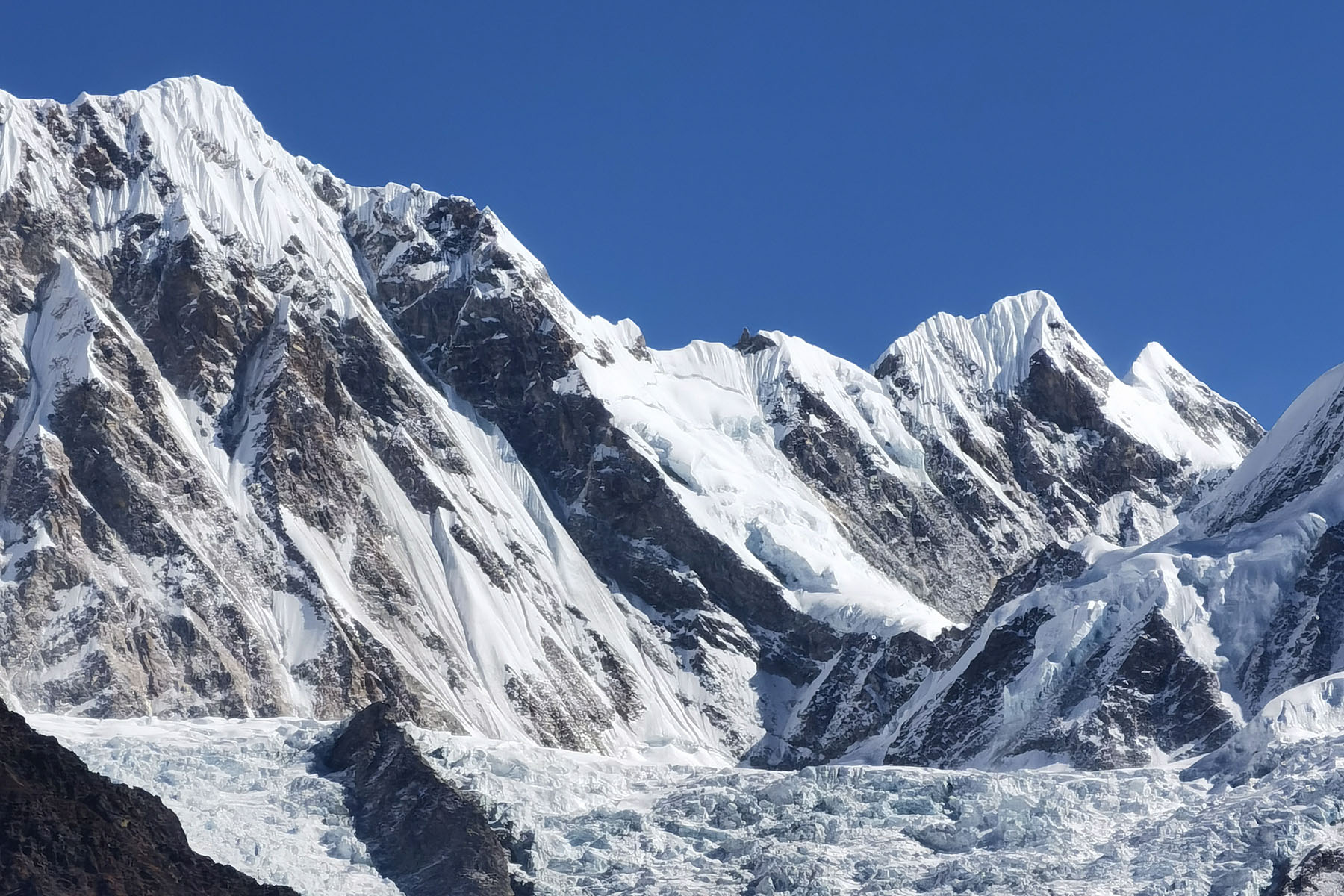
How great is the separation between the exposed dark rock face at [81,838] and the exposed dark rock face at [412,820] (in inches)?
823

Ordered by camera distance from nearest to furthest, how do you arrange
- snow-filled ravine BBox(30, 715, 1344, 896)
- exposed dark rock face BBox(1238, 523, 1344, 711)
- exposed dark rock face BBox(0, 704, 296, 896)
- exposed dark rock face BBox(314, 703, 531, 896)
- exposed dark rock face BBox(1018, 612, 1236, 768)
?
→ exposed dark rock face BBox(0, 704, 296, 896), snow-filled ravine BBox(30, 715, 1344, 896), exposed dark rock face BBox(314, 703, 531, 896), exposed dark rock face BBox(1018, 612, 1236, 768), exposed dark rock face BBox(1238, 523, 1344, 711)

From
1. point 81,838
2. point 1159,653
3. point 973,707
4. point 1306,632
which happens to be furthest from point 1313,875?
point 81,838

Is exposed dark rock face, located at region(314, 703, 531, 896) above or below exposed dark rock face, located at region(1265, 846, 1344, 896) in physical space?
below

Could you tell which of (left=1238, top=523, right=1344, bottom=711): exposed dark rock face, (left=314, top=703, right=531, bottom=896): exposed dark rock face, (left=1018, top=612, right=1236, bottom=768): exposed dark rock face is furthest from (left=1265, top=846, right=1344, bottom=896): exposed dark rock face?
(left=314, top=703, right=531, bottom=896): exposed dark rock face

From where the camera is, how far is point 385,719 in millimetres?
171375

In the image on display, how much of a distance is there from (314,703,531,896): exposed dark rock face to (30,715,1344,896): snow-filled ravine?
1.88 metres

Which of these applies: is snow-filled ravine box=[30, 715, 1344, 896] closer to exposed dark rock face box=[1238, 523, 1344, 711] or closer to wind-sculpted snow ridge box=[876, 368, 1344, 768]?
wind-sculpted snow ridge box=[876, 368, 1344, 768]

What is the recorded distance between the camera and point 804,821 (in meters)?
157

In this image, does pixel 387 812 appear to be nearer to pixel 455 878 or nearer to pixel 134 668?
pixel 455 878

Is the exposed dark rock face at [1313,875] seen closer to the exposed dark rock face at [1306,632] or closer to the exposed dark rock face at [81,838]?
the exposed dark rock face at [1306,632]

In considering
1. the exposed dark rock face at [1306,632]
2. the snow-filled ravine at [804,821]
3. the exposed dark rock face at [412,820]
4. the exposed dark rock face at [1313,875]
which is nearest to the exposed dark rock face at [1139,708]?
the exposed dark rock face at [1306,632]

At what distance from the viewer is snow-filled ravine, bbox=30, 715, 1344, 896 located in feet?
457

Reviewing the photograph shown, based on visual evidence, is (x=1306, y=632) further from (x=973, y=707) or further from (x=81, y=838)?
(x=81, y=838)

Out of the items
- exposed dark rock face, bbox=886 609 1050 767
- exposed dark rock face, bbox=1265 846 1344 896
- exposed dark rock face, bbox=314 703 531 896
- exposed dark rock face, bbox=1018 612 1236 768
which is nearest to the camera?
exposed dark rock face, bbox=1265 846 1344 896
